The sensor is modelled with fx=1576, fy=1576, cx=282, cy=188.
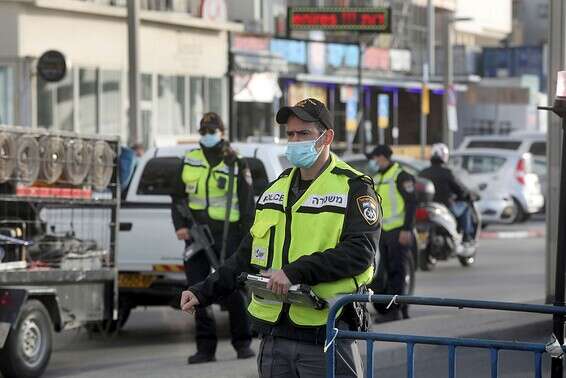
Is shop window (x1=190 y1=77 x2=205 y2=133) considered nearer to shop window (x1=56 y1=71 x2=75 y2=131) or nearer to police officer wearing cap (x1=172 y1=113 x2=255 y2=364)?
shop window (x1=56 y1=71 x2=75 y2=131)

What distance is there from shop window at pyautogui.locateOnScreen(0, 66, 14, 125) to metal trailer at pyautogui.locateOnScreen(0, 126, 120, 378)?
1976 centimetres

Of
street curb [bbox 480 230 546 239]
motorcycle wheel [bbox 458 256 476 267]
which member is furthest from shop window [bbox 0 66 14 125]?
motorcycle wheel [bbox 458 256 476 267]

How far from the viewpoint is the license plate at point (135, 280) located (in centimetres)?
1370

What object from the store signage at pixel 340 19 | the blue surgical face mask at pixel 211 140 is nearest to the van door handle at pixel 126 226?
the blue surgical face mask at pixel 211 140

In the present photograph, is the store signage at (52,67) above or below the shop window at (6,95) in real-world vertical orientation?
above

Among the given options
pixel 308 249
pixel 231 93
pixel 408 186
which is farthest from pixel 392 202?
pixel 231 93

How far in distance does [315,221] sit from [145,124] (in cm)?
3172

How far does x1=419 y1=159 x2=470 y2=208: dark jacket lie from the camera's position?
21.7m

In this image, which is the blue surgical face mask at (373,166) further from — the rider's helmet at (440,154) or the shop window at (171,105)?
the shop window at (171,105)

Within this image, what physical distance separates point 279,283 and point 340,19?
34658mm

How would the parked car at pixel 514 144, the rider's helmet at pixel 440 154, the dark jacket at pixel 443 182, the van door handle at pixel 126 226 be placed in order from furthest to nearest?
the parked car at pixel 514 144 < the dark jacket at pixel 443 182 < the rider's helmet at pixel 440 154 < the van door handle at pixel 126 226

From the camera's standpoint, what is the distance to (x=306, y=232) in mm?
6273

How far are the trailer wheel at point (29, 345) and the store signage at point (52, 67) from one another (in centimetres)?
1410

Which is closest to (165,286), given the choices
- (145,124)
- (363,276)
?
(363,276)
